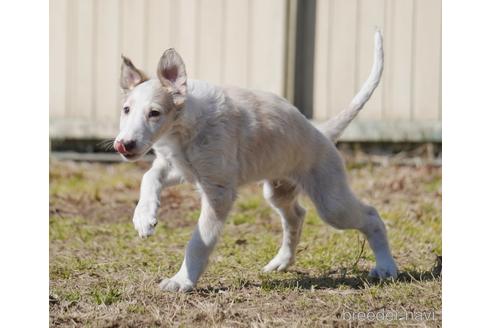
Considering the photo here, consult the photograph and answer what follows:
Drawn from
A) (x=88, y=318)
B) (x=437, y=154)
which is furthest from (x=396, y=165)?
(x=88, y=318)

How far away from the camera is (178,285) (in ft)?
11.1

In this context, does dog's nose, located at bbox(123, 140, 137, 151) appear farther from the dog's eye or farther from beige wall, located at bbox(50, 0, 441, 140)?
beige wall, located at bbox(50, 0, 441, 140)

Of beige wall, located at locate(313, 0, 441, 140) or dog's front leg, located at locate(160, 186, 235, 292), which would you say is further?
beige wall, located at locate(313, 0, 441, 140)

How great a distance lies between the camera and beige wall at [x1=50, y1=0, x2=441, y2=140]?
17.4 ft

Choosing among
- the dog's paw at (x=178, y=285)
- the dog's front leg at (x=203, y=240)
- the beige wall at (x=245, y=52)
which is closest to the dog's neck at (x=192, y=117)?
the dog's front leg at (x=203, y=240)

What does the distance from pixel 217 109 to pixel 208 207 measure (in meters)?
0.42

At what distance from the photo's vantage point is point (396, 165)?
5785 mm

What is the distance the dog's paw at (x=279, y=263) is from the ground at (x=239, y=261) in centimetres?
5

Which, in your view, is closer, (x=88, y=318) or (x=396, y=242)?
(x=88, y=318)

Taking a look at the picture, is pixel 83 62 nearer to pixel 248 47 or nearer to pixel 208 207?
pixel 248 47

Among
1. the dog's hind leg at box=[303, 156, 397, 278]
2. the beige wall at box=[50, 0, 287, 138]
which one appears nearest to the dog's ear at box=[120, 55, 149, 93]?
the dog's hind leg at box=[303, 156, 397, 278]

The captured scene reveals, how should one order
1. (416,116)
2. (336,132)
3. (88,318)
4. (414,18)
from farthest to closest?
1. (416,116)
2. (414,18)
3. (336,132)
4. (88,318)

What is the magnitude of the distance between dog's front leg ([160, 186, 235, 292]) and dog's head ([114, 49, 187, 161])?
13.7 inches

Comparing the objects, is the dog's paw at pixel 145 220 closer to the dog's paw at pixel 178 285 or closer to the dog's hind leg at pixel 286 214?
the dog's paw at pixel 178 285
